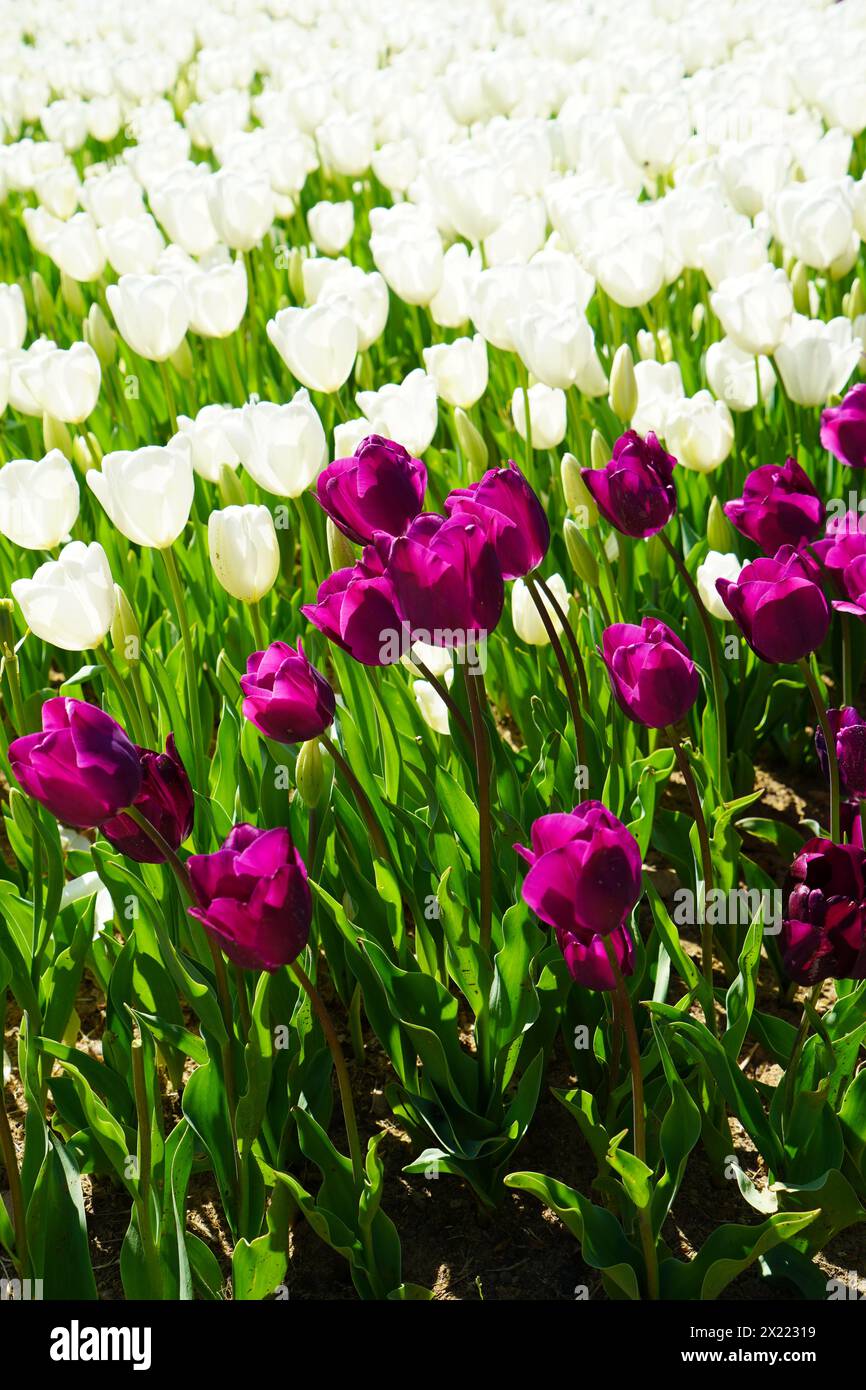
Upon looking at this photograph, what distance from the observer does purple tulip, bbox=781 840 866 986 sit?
1.36 m

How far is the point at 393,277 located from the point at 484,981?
1610mm

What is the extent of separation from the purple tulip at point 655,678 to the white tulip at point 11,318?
1671 millimetres

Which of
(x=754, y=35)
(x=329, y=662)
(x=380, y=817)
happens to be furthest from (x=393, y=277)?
(x=754, y=35)

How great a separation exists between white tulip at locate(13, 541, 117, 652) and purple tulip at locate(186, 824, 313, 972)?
63 centimetres

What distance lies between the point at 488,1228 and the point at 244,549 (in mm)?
993

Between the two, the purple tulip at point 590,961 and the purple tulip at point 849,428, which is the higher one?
the purple tulip at point 849,428

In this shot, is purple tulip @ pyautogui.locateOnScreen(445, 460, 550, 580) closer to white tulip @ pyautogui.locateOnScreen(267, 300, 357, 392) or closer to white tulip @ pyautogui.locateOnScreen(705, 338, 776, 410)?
white tulip @ pyautogui.locateOnScreen(267, 300, 357, 392)

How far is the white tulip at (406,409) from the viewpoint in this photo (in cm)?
218

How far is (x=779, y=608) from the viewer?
1473mm

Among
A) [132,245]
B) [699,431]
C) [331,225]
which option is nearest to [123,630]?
[699,431]

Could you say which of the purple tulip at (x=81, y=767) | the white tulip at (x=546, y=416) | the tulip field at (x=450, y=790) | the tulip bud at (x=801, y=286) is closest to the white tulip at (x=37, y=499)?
the tulip field at (x=450, y=790)

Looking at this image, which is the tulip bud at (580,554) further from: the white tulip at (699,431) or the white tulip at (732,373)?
the white tulip at (732,373)

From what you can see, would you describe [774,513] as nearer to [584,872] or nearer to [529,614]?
[529,614]
